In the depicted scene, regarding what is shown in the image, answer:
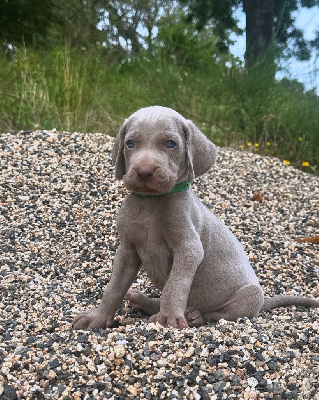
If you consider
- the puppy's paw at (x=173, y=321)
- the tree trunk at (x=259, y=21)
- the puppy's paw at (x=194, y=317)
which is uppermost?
the tree trunk at (x=259, y=21)

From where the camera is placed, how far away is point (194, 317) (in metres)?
2.94

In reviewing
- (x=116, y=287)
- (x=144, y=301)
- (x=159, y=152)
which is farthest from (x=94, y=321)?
(x=159, y=152)

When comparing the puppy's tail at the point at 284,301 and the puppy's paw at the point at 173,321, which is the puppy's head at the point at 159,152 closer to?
the puppy's paw at the point at 173,321

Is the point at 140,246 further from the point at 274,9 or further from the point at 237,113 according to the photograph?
the point at 274,9

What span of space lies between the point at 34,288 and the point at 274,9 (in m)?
9.10

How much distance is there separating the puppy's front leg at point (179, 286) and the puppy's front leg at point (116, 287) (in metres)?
0.30

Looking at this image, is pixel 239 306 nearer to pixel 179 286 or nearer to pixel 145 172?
pixel 179 286

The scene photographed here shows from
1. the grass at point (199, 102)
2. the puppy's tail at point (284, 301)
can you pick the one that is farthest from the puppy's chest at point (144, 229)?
the grass at point (199, 102)

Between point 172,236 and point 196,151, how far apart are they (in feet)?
1.50

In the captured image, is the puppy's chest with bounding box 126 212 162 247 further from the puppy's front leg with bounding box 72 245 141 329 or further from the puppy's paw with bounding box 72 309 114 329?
the puppy's paw with bounding box 72 309 114 329

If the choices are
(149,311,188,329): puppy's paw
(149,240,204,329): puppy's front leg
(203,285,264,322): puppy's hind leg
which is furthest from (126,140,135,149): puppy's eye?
(203,285,264,322): puppy's hind leg

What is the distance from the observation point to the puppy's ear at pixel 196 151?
8.69 feet

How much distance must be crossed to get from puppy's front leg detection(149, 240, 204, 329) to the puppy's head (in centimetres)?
37

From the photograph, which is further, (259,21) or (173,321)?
(259,21)
